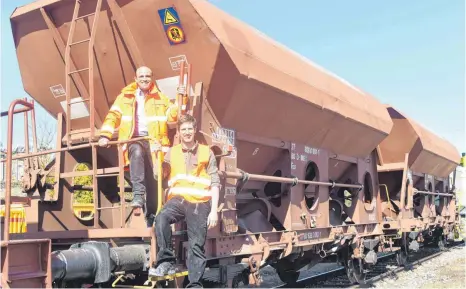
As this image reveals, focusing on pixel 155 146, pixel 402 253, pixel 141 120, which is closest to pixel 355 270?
pixel 402 253

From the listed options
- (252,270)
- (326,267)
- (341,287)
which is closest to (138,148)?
(252,270)

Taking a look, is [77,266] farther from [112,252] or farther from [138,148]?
[138,148]

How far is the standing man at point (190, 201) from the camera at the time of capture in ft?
15.9

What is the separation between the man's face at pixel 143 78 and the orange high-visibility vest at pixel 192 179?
0.89m

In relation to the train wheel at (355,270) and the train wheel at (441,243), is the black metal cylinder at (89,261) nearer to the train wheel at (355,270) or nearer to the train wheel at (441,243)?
the train wheel at (355,270)

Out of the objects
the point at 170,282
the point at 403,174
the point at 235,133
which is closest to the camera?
the point at 170,282

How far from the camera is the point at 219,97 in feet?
18.9

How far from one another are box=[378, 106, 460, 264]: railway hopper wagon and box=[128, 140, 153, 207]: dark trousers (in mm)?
6963

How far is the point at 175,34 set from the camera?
5.52 m

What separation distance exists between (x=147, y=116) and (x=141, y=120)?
140mm

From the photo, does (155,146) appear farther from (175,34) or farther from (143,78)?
(175,34)

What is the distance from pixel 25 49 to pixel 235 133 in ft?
9.63

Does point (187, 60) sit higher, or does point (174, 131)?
point (187, 60)

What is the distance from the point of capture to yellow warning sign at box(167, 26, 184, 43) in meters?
5.48
